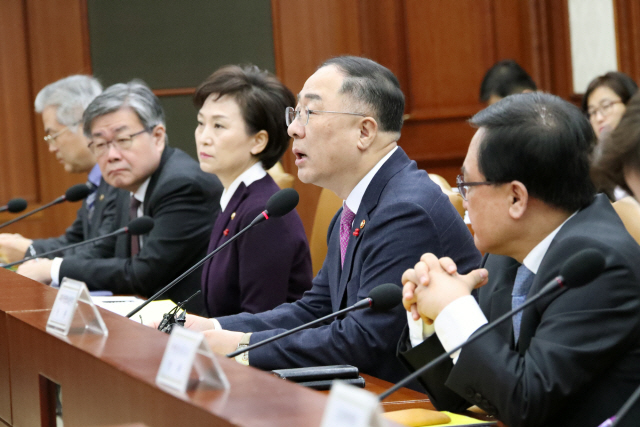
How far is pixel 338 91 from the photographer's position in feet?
6.87

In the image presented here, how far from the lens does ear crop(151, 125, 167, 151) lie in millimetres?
3410

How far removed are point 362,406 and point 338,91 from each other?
4.69 feet

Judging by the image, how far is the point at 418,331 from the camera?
1.56 metres

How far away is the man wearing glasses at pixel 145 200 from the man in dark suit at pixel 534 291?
1.59 m

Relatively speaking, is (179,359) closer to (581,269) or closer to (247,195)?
(581,269)

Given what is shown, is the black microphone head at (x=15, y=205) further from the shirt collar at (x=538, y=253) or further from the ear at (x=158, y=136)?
the shirt collar at (x=538, y=253)

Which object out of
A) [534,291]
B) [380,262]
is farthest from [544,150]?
[380,262]

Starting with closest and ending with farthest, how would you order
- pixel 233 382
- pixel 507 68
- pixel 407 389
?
pixel 233 382 → pixel 407 389 → pixel 507 68

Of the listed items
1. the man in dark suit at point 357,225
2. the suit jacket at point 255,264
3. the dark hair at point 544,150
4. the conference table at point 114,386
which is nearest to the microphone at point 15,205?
the suit jacket at point 255,264

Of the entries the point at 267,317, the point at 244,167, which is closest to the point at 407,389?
the point at 267,317

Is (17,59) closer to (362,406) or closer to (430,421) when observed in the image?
(430,421)

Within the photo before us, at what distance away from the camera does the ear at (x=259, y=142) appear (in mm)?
2797

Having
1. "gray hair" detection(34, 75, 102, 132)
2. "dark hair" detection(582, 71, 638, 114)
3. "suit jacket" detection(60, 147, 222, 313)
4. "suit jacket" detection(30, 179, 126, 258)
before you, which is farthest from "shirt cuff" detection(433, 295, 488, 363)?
"dark hair" detection(582, 71, 638, 114)

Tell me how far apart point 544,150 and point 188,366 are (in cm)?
79
